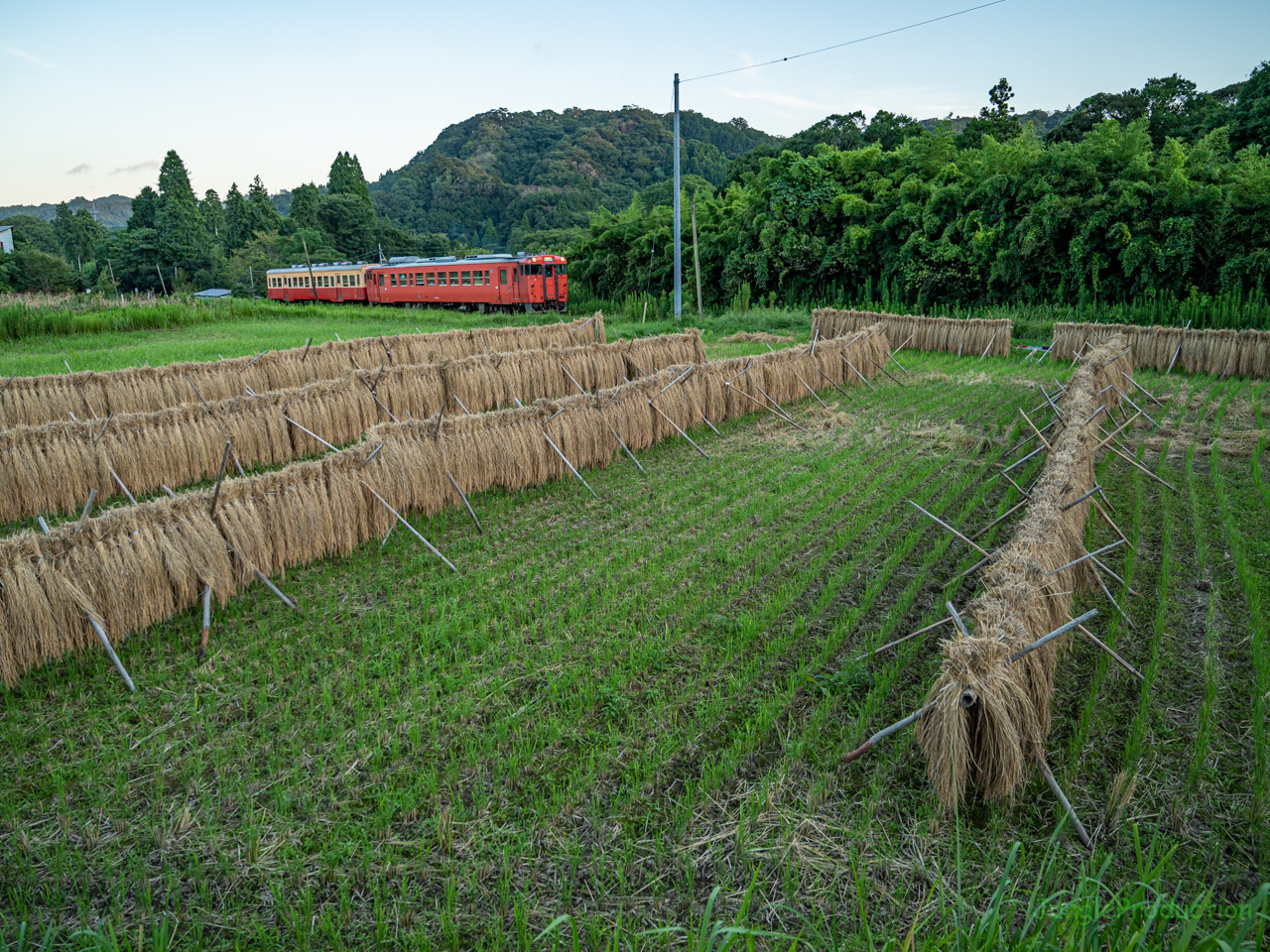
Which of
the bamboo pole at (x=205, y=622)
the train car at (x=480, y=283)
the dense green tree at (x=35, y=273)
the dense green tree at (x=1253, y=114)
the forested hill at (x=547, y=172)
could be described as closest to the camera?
the bamboo pole at (x=205, y=622)

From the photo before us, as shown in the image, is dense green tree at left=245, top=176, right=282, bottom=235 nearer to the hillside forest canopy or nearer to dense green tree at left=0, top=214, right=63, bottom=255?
the hillside forest canopy

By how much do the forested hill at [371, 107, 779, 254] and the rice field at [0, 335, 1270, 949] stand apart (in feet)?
197

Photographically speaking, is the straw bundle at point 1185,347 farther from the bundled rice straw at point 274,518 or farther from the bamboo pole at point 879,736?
the bamboo pole at point 879,736

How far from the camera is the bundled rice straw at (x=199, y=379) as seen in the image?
1144 cm

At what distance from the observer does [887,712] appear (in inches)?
187

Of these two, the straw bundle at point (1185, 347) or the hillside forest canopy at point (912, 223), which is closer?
the straw bundle at point (1185, 347)

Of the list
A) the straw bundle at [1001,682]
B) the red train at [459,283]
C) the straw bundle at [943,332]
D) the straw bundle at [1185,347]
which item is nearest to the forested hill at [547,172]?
the red train at [459,283]

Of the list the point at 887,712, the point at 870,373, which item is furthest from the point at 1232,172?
the point at 887,712

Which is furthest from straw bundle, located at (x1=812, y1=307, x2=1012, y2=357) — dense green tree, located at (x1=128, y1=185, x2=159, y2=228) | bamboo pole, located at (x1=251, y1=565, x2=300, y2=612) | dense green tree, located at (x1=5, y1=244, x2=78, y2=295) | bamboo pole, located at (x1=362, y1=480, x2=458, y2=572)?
dense green tree, located at (x1=128, y1=185, x2=159, y2=228)

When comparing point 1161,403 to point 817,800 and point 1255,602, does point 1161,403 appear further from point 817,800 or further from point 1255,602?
point 817,800

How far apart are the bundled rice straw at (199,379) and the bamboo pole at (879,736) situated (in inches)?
444

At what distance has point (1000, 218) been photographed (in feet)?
82.3

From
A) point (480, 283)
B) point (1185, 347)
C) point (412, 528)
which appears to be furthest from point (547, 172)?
point (412, 528)

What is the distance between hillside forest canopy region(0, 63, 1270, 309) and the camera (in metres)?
21.7
